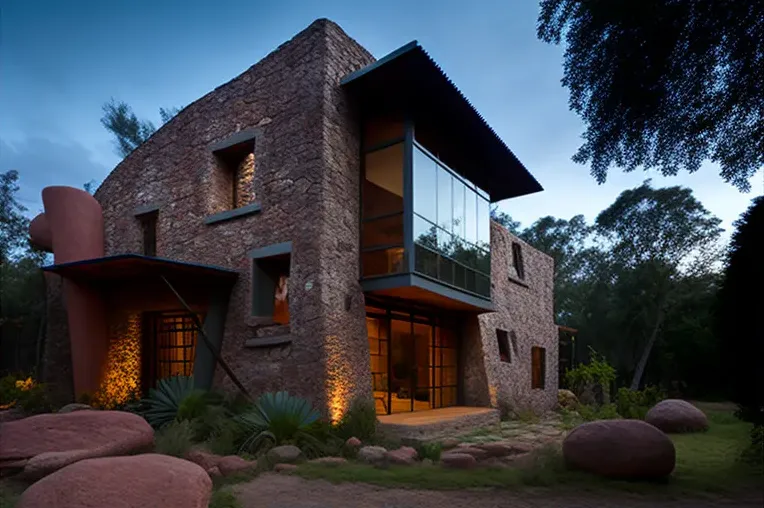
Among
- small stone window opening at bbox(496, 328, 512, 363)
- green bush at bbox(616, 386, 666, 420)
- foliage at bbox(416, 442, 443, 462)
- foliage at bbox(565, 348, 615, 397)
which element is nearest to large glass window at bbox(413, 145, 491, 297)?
small stone window opening at bbox(496, 328, 512, 363)

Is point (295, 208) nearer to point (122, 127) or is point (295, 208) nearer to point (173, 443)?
point (173, 443)

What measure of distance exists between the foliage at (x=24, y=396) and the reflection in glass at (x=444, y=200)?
29.7ft

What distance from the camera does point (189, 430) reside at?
23.9ft

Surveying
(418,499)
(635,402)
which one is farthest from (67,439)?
(635,402)

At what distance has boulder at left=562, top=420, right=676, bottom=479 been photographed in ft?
18.6

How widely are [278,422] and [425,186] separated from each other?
5166mm

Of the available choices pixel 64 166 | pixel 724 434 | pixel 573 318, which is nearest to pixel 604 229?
pixel 573 318

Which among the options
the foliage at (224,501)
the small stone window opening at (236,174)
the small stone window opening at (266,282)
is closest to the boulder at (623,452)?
the foliage at (224,501)

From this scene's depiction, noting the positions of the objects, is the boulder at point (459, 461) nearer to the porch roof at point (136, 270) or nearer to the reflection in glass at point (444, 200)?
the reflection in glass at point (444, 200)

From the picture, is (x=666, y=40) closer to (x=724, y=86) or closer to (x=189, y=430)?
(x=724, y=86)

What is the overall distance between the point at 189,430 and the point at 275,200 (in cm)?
438

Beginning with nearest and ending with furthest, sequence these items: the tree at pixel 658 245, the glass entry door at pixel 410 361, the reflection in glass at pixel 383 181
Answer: the reflection in glass at pixel 383 181 → the glass entry door at pixel 410 361 → the tree at pixel 658 245

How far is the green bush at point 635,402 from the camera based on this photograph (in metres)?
11.7

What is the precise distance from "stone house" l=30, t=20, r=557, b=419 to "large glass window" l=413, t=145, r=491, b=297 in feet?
0.16
